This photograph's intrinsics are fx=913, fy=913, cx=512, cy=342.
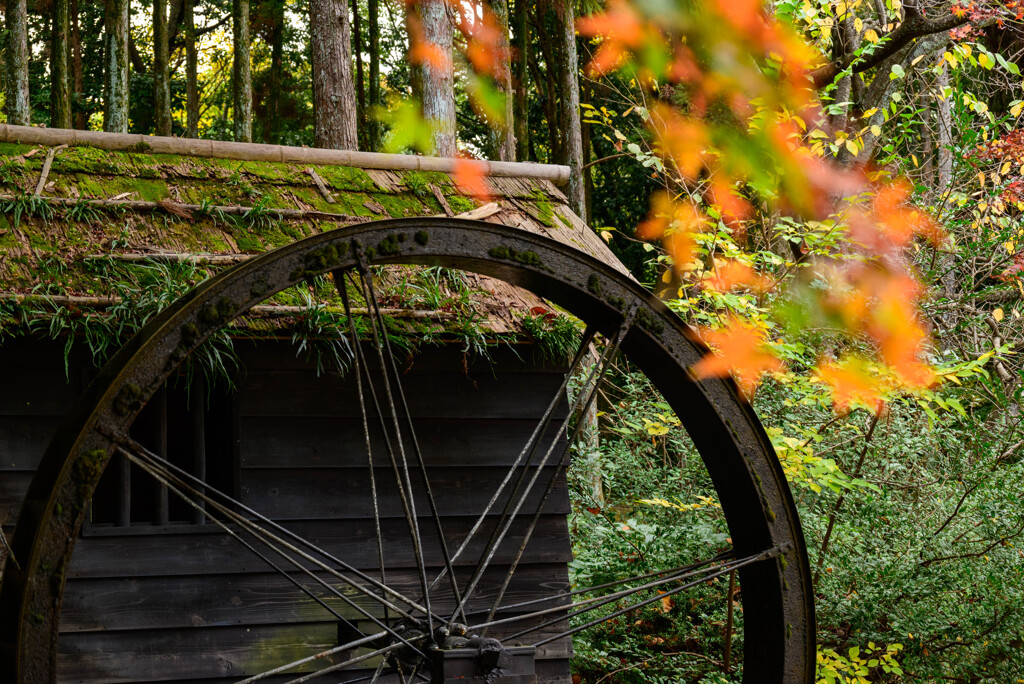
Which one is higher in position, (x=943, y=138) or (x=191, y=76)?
(x=191, y=76)

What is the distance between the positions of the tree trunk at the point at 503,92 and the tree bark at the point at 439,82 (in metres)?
1.12

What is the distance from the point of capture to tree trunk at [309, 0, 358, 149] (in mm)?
7543

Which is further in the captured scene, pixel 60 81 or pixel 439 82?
pixel 60 81

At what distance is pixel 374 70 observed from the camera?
17.3 m

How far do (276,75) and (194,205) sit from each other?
633 inches

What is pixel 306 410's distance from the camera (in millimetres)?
4125

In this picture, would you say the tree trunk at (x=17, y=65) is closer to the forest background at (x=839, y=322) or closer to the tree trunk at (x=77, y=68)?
the forest background at (x=839, y=322)

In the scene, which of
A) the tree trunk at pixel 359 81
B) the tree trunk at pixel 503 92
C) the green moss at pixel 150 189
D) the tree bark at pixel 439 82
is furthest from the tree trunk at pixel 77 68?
the green moss at pixel 150 189

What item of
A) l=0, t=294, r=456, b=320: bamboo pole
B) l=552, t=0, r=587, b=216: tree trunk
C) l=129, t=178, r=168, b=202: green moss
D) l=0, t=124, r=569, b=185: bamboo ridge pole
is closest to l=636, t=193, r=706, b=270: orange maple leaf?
→ l=0, t=124, r=569, b=185: bamboo ridge pole

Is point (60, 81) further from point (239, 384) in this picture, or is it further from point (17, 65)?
point (239, 384)

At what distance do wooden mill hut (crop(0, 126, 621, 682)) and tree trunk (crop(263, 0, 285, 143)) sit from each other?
1489 cm

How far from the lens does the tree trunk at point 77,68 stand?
683 inches

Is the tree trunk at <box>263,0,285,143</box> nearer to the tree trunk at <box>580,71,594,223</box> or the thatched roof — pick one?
the tree trunk at <box>580,71,594,223</box>

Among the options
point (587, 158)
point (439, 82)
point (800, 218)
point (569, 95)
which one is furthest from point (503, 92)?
point (587, 158)
